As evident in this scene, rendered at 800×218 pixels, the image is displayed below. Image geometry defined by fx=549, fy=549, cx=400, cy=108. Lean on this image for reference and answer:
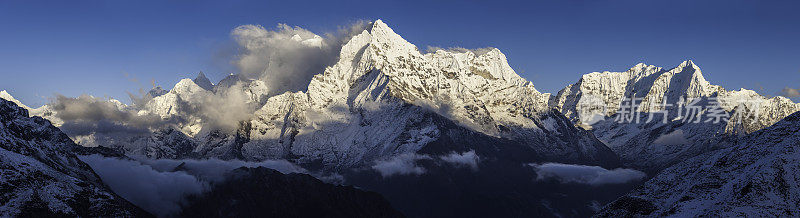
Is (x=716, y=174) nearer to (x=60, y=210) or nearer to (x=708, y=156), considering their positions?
(x=708, y=156)

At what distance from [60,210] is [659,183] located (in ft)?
621

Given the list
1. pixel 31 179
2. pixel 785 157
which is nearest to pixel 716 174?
pixel 785 157

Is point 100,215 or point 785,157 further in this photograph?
point 100,215

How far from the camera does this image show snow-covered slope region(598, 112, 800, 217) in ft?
382

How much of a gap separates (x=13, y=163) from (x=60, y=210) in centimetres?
2433

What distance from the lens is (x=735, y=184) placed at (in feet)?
411

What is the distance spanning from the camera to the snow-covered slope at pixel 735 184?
116 m

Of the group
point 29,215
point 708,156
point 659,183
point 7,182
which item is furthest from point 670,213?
point 7,182

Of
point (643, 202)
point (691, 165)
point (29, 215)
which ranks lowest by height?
point (29, 215)

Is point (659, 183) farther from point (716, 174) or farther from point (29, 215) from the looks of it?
point (29, 215)

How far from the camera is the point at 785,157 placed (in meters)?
124

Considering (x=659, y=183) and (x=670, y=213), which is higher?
(x=659, y=183)

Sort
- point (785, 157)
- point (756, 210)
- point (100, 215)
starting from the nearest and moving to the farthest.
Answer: point (756, 210) < point (785, 157) < point (100, 215)

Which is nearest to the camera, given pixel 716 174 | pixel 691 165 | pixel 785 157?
pixel 785 157
